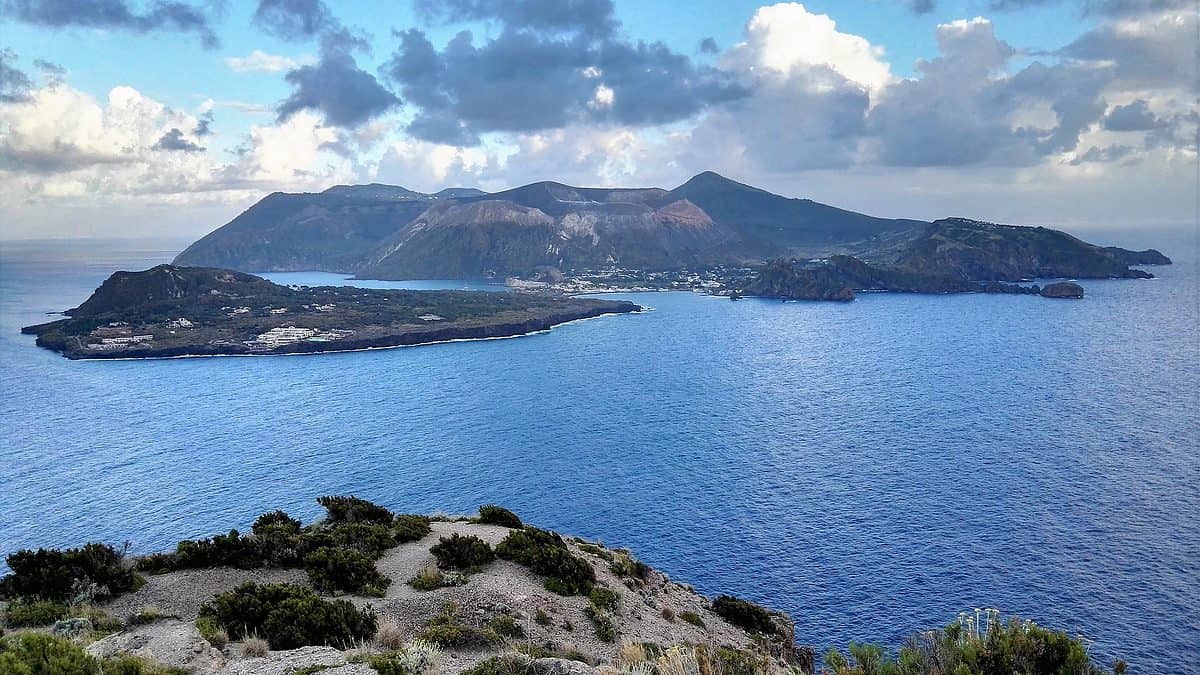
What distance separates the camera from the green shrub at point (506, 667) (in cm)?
1546

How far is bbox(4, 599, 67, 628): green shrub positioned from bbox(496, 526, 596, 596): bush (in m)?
14.7

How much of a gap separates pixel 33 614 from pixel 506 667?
665 inches

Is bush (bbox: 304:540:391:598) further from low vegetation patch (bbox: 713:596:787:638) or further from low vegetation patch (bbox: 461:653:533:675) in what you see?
low vegetation patch (bbox: 713:596:787:638)

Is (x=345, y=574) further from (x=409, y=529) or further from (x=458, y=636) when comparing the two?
(x=458, y=636)

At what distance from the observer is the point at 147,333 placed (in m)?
172

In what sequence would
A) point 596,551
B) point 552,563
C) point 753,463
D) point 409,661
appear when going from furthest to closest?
1. point 753,463
2. point 596,551
3. point 552,563
4. point 409,661

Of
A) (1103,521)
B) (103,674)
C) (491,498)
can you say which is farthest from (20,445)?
(1103,521)

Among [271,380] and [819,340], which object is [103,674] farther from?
[819,340]

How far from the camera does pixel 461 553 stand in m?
28.5

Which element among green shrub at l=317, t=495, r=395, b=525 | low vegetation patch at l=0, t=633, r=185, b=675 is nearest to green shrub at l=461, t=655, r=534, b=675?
low vegetation patch at l=0, t=633, r=185, b=675

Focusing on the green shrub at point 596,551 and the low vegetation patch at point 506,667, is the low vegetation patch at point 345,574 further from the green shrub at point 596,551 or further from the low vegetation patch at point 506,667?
the green shrub at point 596,551

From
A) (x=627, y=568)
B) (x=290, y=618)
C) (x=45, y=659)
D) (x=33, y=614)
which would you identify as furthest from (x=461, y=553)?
(x=45, y=659)

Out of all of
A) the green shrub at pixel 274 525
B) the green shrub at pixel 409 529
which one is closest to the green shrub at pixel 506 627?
the green shrub at pixel 409 529

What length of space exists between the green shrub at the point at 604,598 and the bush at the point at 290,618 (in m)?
8.68
